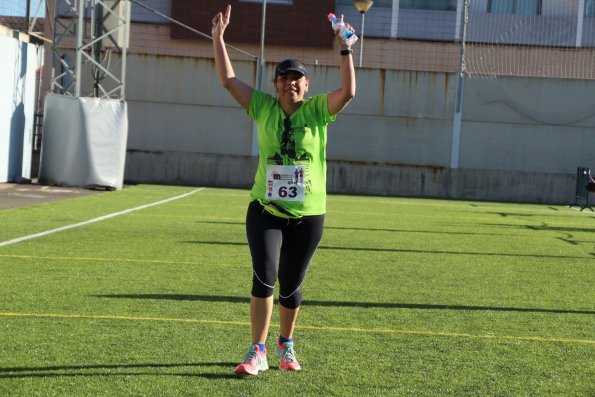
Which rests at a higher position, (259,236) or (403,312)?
(259,236)

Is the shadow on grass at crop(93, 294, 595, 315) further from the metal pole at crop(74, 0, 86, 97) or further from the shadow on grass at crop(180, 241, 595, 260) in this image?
the metal pole at crop(74, 0, 86, 97)

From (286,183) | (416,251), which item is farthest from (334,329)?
(416,251)

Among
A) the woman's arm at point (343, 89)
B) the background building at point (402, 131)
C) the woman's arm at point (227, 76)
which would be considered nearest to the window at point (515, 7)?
the background building at point (402, 131)

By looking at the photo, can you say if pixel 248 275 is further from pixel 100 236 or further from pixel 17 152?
pixel 17 152

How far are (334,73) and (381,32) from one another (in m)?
13.9

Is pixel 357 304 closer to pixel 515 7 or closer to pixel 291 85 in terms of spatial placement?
pixel 291 85

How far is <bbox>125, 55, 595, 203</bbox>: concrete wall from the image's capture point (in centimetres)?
3678

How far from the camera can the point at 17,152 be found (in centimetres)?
3117

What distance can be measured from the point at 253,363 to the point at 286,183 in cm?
Result: 102

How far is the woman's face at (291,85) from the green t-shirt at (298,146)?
78 millimetres

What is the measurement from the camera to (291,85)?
6.45 meters

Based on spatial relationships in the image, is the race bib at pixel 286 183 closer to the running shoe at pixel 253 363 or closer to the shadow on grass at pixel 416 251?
the running shoe at pixel 253 363

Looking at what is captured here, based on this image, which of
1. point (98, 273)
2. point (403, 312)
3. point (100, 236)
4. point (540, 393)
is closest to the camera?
point (540, 393)

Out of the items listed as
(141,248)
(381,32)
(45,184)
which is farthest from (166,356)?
(381,32)
